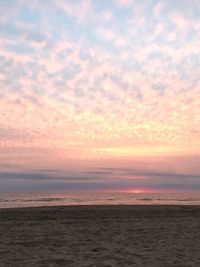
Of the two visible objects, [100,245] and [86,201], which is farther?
[86,201]

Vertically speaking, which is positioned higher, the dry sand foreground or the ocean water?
the dry sand foreground

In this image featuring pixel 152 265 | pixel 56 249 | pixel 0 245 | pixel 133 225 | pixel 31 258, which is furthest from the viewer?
pixel 133 225

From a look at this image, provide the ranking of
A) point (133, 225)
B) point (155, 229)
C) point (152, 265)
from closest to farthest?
point (152, 265), point (155, 229), point (133, 225)

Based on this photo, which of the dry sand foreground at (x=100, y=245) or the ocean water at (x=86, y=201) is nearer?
the dry sand foreground at (x=100, y=245)

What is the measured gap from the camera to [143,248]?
11.5m

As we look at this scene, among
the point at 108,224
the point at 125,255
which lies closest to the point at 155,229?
the point at 108,224

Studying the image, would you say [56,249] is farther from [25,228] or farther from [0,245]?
[25,228]

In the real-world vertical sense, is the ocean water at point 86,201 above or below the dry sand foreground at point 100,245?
below

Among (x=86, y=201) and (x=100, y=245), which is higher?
(x=100, y=245)

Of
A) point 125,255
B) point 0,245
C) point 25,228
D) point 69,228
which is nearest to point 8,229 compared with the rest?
point 25,228

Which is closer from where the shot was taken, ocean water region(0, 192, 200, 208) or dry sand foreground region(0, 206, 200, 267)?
dry sand foreground region(0, 206, 200, 267)

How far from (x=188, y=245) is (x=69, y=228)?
7.03 m

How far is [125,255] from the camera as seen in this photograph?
10.3 meters

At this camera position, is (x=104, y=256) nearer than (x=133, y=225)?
Yes
